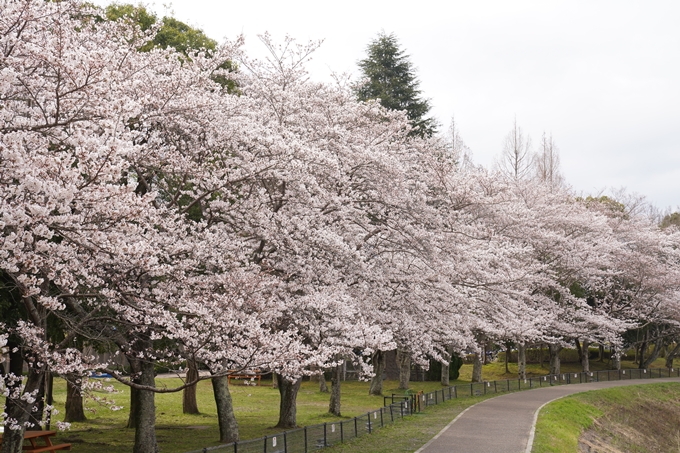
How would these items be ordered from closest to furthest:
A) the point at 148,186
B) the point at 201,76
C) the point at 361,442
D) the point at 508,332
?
the point at 201,76
the point at 148,186
the point at 361,442
the point at 508,332

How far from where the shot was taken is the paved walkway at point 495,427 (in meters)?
17.5

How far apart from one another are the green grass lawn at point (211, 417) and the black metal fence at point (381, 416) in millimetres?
540

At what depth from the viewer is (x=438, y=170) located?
78.4 ft

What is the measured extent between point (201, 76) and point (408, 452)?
33.8 ft

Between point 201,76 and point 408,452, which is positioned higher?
point 201,76

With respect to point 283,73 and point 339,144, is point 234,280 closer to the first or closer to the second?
point 339,144

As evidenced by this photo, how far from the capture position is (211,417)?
83.8 feet

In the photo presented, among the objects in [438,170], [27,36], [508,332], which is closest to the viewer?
[27,36]

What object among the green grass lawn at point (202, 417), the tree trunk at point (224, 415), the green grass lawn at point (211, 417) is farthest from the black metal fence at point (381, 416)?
the tree trunk at point (224, 415)

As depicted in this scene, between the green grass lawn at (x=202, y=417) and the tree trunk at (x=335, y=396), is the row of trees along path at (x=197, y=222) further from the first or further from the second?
the green grass lawn at (x=202, y=417)

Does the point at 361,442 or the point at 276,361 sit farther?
the point at 361,442

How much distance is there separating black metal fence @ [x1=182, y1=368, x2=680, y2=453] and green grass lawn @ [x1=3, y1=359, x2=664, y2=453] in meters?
0.54

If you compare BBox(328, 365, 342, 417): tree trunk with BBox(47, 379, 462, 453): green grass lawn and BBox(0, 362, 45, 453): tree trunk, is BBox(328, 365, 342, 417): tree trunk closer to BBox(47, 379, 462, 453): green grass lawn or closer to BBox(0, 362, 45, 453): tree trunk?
BBox(47, 379, 462, 453): green grass lawn

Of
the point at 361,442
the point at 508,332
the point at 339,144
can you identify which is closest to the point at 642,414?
the point at 508,332
